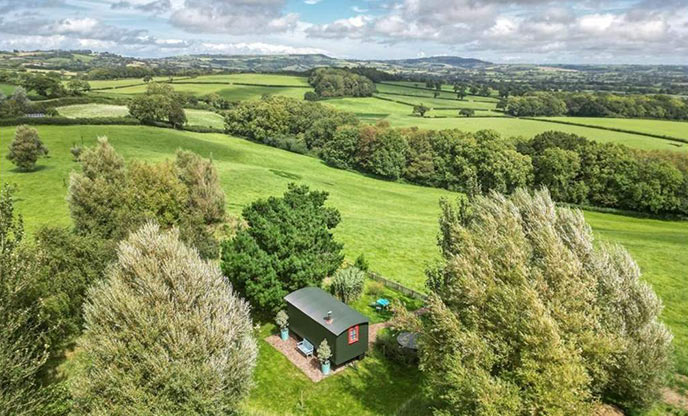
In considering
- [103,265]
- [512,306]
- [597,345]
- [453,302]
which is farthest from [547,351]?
[103,265]

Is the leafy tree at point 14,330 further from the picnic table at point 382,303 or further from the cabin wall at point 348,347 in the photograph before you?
the picnic table at point 382,303

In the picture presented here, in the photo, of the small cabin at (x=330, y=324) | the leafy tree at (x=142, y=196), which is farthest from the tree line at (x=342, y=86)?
the small cabin at (x=330, y=324)

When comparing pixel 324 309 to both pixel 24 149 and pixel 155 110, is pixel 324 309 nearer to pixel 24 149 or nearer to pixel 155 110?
pixel 24 149

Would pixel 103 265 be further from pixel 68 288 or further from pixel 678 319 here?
pixel 678 319

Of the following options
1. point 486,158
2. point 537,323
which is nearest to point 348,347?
point 537,323

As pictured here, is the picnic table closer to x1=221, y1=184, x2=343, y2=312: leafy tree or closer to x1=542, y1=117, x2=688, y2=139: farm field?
x1=221, y1=184, x2=343, y2=312: leafy tree
